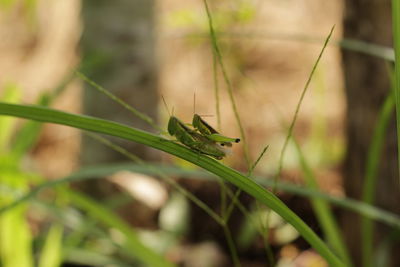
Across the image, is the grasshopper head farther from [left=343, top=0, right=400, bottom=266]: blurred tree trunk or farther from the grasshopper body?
[left=343, top=0, right=400, bottom=266]: blurred tree trunk

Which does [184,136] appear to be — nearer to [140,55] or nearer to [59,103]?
[140,55]

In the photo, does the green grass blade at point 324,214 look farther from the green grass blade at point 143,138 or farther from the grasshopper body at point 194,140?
the green grass blade at point 143,138

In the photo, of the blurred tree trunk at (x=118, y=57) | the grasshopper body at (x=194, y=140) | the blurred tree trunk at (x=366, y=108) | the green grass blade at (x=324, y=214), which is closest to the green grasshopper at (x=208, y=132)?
the grasshopper body at (x=194, y=140)

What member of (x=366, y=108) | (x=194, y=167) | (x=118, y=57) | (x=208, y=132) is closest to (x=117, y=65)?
(x=118, y=57)

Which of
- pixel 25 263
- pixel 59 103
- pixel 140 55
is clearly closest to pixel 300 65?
pixel 59 103

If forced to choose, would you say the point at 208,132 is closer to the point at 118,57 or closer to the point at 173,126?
the point at 173,126

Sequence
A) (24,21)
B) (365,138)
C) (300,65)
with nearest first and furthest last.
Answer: (365,138) < (300,65) < (24,21)
